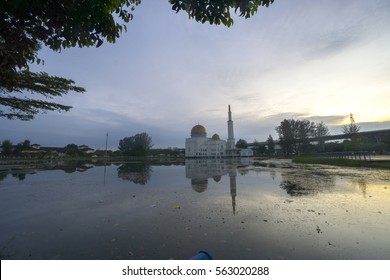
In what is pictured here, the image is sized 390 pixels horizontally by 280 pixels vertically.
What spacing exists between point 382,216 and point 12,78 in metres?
9.75

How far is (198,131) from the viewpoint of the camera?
318ft

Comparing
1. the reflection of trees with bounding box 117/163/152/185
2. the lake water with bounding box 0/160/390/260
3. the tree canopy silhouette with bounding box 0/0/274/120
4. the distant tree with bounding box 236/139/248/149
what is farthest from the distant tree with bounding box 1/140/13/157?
the distant tree with bounding box 236/139/248/149

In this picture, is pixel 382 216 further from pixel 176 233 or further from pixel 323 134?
pixel 323 134

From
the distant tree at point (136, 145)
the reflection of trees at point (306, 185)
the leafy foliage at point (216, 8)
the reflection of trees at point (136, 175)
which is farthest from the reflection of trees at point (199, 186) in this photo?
the distant tree at point (136, 145)

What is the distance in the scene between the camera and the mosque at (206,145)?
9431 centimetres

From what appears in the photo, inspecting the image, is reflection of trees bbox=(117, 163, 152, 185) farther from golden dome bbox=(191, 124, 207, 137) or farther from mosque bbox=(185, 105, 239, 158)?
golden dome bbox=(191, 124, 207, 137)

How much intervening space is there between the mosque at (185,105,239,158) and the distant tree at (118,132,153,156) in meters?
19.2

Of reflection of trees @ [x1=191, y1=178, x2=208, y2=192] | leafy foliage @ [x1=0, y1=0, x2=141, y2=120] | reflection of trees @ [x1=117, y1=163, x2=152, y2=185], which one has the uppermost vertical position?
leafy foliage @ [x1=0, y1=0, x2=141, y2=120]

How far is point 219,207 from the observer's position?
740 centimetres

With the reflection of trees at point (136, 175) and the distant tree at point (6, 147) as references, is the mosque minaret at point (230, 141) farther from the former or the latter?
the distant tree at point (6, 147)

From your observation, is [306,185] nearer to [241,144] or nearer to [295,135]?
[295,135]

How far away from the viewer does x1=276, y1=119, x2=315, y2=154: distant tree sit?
69.5 metres

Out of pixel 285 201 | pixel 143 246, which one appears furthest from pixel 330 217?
pixel 143 246
